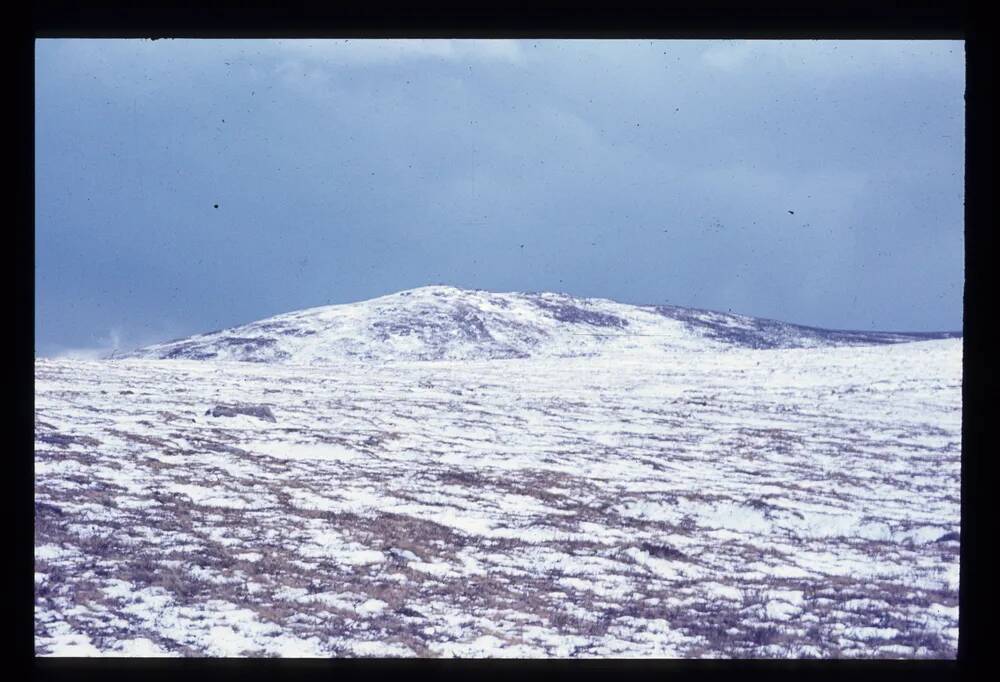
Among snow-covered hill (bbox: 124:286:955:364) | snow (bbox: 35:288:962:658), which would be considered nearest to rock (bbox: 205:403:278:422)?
snow (bbox: 35:288:962:658)

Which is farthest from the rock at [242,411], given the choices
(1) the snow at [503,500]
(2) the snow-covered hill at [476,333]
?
(2) the snow-covered hill at [476,333]

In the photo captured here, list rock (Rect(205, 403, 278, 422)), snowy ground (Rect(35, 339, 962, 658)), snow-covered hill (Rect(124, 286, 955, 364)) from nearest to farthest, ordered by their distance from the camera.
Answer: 1. snowy ground (Rect(35, 339, 962, 658))
2. rock (Rect(205, 403, 278, 422))
3. snow-covered hill (Rect(124, 286, 955, 364))

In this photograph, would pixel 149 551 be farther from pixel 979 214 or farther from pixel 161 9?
pixel 979 214

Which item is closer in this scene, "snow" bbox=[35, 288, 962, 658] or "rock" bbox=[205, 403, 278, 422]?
"snow" bbox=[35, 288, 962, 658]

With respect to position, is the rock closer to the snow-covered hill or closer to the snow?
the snow

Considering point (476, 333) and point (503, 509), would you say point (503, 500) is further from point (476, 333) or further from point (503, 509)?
point (476, 333)

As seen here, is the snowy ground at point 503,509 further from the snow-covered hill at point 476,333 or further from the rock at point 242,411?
the snow-covered hill at point 476,333

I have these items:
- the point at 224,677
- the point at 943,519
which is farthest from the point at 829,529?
the point at 224,677

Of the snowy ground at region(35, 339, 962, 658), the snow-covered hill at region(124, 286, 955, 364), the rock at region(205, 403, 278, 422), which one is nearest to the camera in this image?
the snowy ground at region(35, 339, 962, 658)
